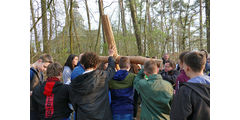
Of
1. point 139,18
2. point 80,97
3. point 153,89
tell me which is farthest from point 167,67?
point 139,18

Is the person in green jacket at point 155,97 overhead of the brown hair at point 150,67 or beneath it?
beneath

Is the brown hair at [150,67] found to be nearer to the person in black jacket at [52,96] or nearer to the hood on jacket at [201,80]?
the hood on jacket at [201,80]

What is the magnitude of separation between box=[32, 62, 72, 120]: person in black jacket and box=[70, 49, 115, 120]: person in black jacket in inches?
6.9

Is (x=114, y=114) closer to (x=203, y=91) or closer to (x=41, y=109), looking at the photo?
(x=41, y=109)

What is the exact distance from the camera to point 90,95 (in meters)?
2.37

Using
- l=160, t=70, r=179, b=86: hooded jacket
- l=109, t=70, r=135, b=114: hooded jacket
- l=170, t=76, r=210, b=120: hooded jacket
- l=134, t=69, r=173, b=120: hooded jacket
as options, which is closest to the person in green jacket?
l=134, t=69, r=173, b=120: hooded jacket

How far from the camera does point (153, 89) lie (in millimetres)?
2252

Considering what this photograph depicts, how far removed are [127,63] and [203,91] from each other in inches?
62.3

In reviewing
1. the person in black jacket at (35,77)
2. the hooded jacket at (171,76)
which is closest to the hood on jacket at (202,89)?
the hooded jacket at (171,76)

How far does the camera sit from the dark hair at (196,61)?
163 centimetres

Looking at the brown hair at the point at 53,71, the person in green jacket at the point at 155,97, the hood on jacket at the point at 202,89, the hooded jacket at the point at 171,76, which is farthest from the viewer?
the hooded jacket at the point at 171,76

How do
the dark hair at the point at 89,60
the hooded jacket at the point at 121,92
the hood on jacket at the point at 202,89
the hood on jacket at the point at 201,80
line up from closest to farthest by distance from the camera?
the hood on jacket at the point at 202,89 → the hood on jacket at the point at 201,80 → the dark hair at the point at 89,60 → the hooded jacket at the point at 121,92

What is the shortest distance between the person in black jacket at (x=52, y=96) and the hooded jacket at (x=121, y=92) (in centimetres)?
83

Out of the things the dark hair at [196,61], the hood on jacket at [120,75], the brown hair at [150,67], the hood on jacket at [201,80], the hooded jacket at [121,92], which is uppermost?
the dark hair at [196,61]
